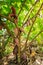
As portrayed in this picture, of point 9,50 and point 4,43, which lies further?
point 9,50

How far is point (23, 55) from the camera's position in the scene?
186 cm

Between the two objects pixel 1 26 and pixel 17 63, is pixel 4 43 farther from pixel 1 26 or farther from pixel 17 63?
pixel 1 26

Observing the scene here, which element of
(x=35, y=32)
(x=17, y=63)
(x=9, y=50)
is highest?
(x=35, y=32)

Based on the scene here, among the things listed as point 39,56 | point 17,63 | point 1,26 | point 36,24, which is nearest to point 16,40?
point 1,26

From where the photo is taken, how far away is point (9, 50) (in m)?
2.15

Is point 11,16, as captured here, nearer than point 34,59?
Yes

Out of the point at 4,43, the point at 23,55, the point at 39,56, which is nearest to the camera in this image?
the point at 23,55

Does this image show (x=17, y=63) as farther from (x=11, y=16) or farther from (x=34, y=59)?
(x=11, y=16)

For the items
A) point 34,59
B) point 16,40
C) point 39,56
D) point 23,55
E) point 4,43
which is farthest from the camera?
point 39,56

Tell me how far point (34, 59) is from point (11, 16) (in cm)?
76

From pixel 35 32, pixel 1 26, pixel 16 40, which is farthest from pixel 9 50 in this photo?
pixel 1 26

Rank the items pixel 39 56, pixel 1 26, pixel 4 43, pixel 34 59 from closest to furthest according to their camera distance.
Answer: pixel 1 26 → pixel 4 43 → pixel 34 59 → pixel 39 56

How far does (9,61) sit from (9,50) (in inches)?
7.7

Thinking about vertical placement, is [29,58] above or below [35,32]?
below
